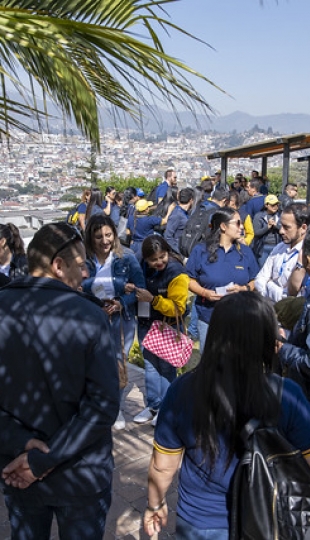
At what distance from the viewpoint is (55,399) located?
6.84ft

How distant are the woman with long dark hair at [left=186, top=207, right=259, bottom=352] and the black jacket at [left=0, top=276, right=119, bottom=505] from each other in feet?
8.63

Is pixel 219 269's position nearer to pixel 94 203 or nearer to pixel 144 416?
pixel 144 416

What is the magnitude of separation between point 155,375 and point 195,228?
12.0 ft

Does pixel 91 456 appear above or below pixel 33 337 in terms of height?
below

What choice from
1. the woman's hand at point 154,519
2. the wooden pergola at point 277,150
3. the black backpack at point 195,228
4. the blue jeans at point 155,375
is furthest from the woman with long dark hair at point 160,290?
the wooden pergola at point 277,150

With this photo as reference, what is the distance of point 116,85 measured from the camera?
2238mm

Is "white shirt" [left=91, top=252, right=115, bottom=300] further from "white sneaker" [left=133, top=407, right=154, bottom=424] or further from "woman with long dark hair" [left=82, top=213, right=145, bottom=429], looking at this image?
"white sneaker" [left=133, top=407, right=154, bottom=424]

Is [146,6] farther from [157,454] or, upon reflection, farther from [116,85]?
[157,454]

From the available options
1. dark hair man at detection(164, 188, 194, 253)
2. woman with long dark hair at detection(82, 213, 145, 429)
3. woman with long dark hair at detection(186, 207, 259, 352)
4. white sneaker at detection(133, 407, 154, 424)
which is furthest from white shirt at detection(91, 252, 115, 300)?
dark hair man at detection(164, 188, 194, 253)

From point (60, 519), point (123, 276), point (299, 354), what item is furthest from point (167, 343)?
point (60, 519)

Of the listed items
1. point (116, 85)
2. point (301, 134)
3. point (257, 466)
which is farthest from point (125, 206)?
point (257, 466)

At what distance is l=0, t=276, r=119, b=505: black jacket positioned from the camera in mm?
2023

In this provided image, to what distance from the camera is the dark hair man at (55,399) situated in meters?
2.03

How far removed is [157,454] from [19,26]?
5.38 feet
